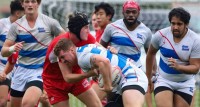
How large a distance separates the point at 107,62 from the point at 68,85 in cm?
180

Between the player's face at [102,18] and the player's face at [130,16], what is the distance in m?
1.08

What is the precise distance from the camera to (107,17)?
48.0ft

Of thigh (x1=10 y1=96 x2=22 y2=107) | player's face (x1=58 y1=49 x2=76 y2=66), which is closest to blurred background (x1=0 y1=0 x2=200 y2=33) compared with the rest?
thigh (x1=10 y1=96 x2=22 y2=107)

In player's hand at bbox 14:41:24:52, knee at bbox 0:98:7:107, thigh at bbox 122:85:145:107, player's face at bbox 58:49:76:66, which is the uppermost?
player's face at bbox 58:49:76:66

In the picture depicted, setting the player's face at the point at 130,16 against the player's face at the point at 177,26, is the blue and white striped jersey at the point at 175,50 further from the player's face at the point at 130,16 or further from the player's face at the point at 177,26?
the player's face at the point at 130,16

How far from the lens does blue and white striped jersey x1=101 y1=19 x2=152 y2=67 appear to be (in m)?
13.3

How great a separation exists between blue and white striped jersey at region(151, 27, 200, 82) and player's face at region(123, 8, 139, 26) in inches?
41.0

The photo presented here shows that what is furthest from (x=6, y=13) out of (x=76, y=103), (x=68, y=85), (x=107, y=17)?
(x=68, y=85)

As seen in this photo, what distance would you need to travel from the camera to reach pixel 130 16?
1333 cm

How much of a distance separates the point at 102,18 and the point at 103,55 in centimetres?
404

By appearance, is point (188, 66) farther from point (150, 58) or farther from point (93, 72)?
point (93, 72)

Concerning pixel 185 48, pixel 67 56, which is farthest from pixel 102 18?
pixel 67 56

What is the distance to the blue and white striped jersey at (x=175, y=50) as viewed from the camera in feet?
39.0

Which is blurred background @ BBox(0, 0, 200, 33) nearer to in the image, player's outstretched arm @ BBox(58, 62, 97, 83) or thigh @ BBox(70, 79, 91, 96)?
thigh @ BBox(70, 79, 91, 96)
